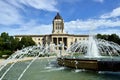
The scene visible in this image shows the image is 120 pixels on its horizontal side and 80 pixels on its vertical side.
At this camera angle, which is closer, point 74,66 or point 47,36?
point 74,66

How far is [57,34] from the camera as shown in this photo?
114062 mm

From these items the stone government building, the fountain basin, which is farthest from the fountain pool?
the stone government building

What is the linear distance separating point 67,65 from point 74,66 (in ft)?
5.74

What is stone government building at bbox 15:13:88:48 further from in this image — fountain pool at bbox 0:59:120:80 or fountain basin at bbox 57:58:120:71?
fountain pool at bbox 0:59:120:80

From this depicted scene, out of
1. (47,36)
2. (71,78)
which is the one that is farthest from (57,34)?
(71,78)

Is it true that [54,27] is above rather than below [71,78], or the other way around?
above

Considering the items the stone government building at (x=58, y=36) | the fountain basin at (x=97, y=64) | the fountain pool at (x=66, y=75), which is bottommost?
the fountain pool at (x=66, y=75)

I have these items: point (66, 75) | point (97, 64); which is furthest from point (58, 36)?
point (66, 75)

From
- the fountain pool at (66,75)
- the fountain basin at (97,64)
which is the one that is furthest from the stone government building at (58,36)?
the fountain pool at (66,75)

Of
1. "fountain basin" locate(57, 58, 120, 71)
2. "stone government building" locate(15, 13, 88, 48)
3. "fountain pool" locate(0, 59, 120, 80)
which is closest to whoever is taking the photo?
"fountain pool" locate(0, 59, 120, 80)

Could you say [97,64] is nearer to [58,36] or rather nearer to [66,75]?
[66,75]

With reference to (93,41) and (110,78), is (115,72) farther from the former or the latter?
(93,41)

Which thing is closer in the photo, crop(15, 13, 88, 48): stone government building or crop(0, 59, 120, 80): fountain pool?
crop(0, 59, 120, 80): fountain pool

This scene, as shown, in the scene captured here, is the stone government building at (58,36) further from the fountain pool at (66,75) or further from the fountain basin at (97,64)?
the fountain pool at (66,75)
